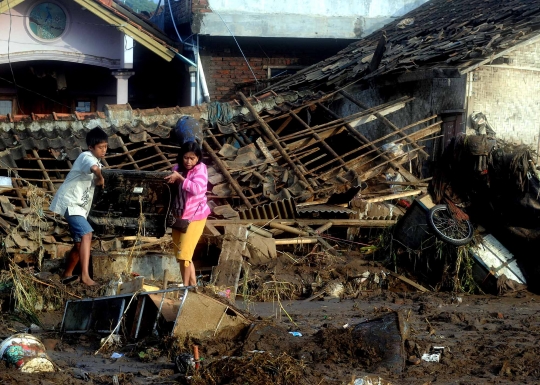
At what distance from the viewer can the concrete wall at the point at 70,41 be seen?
17703mm

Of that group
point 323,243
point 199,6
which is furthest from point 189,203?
point 199,6

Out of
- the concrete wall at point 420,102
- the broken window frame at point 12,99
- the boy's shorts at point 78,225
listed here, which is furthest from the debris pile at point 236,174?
the broken window frame at point 12,99

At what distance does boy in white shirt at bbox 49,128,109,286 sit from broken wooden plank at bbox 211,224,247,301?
1636mm

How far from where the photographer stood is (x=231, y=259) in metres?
9.80

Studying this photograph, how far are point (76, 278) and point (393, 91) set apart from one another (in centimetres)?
808

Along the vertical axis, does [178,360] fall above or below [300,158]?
below

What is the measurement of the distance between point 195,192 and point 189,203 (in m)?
0.13

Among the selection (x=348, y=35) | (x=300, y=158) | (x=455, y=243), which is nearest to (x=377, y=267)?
(x=455, y=243)

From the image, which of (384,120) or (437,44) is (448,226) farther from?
(437,44)

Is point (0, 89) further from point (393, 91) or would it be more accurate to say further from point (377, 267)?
point (377, 267)

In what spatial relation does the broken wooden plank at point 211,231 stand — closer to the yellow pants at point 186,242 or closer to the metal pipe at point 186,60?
the yellow pants at point 186,242

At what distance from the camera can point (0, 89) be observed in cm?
1958

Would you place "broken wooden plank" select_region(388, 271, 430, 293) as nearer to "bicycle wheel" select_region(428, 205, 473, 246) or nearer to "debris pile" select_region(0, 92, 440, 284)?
"bicycle wheel" select_region(428, 205, 473, 246)

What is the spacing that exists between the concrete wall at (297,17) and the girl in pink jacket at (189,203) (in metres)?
11.4
